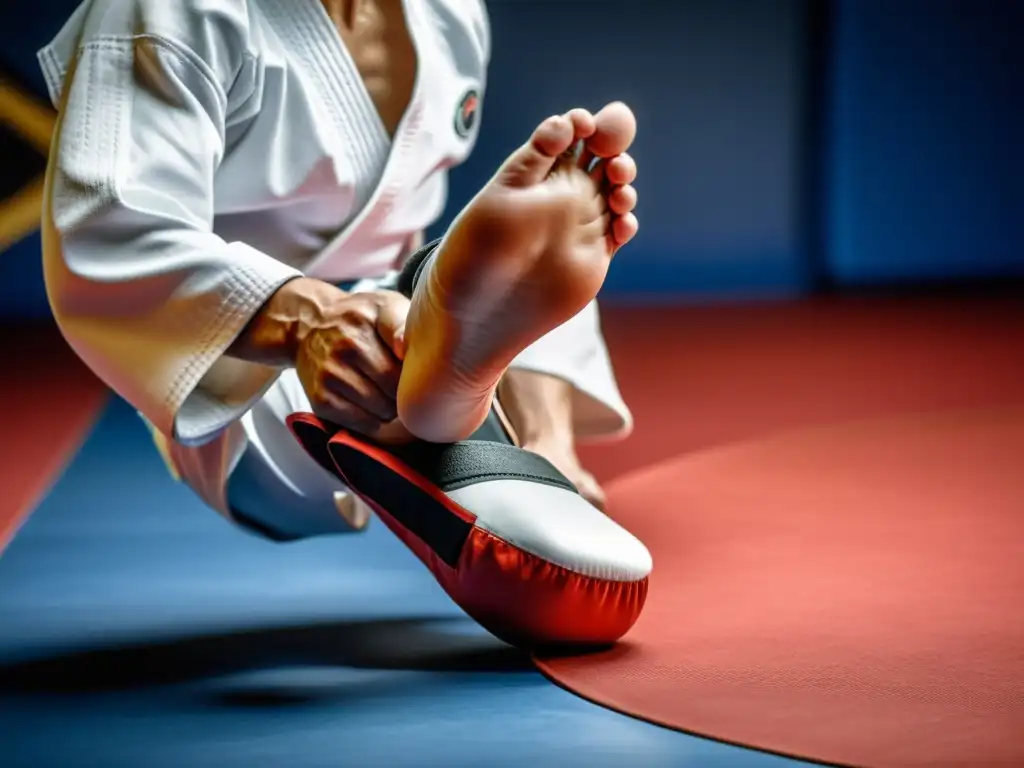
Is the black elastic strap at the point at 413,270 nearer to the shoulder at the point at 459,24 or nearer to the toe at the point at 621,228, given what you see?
the toe at the point at 621,228

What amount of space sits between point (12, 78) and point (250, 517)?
2.85 m

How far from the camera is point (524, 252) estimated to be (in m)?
1.28

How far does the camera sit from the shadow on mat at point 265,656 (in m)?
1.53

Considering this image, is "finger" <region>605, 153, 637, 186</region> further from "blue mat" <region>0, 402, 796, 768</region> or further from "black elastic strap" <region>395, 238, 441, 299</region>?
"blue mat" <region>0, 402, 796, 768</region>

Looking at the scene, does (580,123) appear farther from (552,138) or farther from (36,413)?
(36,413)

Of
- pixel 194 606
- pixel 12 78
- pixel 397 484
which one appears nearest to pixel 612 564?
pixel 397 484

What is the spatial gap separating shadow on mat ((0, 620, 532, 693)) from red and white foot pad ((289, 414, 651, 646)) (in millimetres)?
77

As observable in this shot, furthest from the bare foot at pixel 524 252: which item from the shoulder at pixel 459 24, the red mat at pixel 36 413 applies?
the red mat at pixel 36 413

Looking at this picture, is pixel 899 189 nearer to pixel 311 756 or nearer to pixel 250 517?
pixel 250 517

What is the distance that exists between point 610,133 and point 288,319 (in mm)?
378

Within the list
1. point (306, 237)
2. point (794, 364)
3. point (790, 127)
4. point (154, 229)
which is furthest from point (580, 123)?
point (790, 127)

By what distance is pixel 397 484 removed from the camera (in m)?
1.48

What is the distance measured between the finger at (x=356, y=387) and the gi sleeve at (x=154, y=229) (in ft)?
0.33

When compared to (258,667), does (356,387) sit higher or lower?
higher
